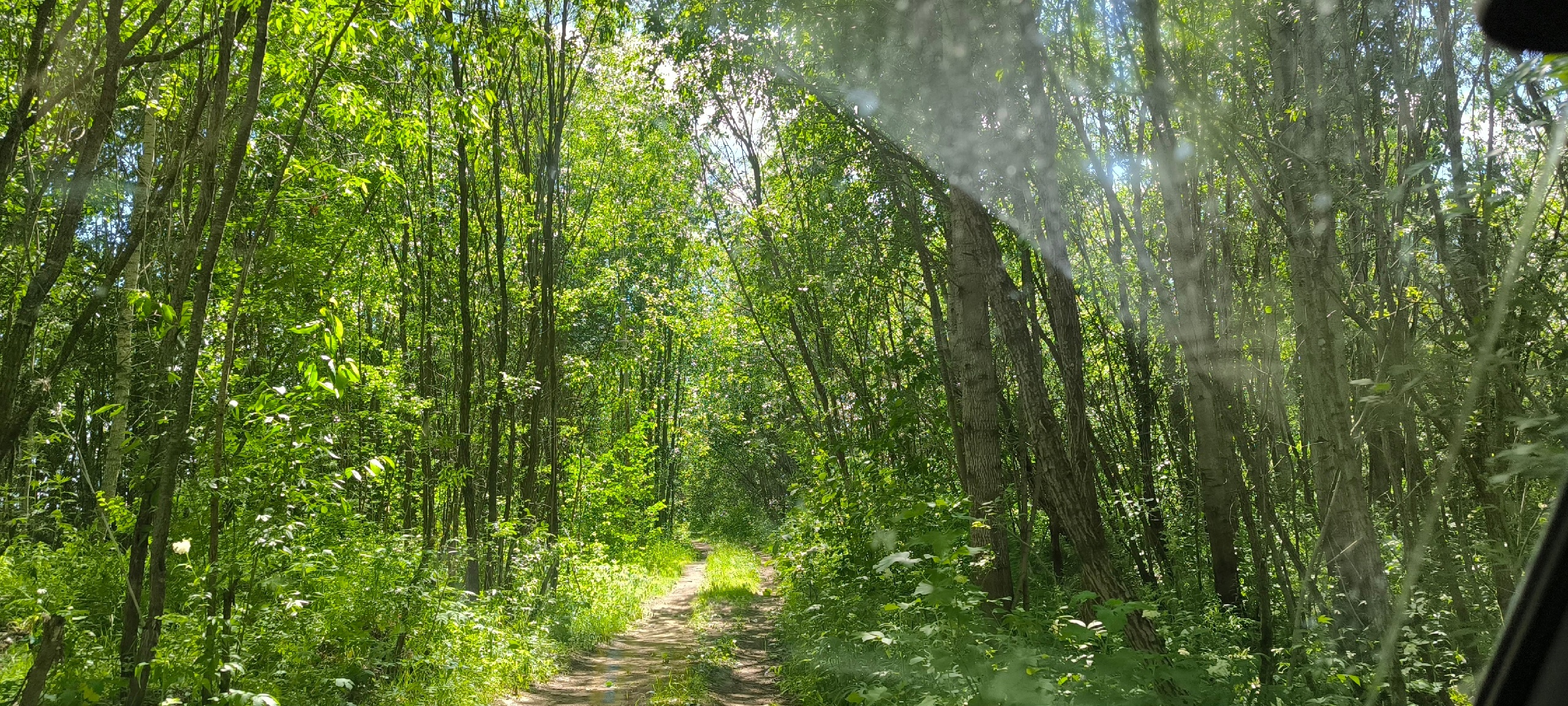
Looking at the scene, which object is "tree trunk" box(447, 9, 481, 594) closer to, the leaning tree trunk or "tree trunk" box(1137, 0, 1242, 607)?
the leaning tree trunk

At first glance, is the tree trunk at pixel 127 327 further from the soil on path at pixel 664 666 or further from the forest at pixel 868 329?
the soil on path at pixel 664 666

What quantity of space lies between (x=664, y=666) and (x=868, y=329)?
264 inches

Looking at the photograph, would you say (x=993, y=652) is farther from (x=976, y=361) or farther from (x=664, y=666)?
(x=664, y=666)

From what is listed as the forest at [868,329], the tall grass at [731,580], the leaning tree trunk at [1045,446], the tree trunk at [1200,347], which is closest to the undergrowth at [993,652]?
the forest at [868,329]

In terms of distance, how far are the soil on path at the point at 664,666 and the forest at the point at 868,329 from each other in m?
0.31

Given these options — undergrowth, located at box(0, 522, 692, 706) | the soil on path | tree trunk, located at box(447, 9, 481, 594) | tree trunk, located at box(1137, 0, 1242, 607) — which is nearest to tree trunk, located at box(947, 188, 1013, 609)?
tree trunk, located at box(1137, 0, 1242, 607)

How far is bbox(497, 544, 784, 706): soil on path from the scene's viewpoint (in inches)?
298

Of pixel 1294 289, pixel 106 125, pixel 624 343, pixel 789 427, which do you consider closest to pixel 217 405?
pixel 106 125

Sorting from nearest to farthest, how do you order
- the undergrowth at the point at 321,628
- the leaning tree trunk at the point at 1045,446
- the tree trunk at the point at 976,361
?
1. the undergrowth at the point at 321,628
2. the leaning tree trunk at the point at 1045,446
3. the tree trunk at the point at 976,361

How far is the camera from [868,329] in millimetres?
13641

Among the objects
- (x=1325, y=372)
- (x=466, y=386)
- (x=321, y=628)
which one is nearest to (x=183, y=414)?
(x=321, y=628)

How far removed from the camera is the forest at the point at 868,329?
4.34 meters

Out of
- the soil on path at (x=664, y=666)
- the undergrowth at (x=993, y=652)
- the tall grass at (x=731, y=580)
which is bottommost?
the tall grass at (x=731, y=580)

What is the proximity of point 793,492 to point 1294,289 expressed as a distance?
9315 mm
